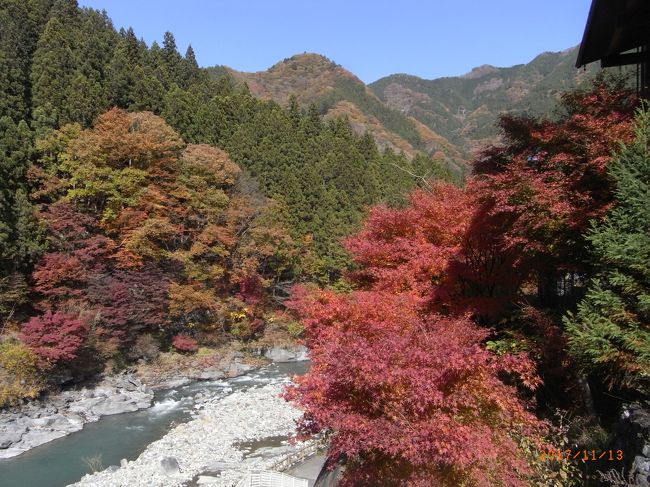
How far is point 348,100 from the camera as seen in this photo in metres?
95.7

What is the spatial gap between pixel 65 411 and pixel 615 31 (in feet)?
63.1

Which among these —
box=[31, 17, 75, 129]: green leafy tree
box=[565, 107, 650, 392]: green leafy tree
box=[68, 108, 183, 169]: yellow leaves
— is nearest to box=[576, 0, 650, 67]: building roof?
box=[565, 107, 650, 392]: green leafy tree

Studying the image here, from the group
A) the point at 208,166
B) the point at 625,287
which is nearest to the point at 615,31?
the point at 625,287

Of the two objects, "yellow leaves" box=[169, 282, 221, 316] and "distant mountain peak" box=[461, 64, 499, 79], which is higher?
"distant mountain peak" box=[461, 64, 499, 79]

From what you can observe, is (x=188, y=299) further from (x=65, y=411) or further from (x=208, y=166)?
(x=65, y=411)

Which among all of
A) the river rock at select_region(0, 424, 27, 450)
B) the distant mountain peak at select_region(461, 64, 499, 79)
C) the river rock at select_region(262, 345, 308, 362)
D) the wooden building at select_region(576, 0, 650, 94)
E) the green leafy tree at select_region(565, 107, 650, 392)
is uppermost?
the distant mountain peak at select_region(461, 64, 499, 79)

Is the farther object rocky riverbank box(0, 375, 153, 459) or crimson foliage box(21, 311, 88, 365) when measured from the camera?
crimson foliage box(21, 311, 88, 365)

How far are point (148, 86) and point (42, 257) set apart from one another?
15363 millimetres

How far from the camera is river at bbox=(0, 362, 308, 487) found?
13.1 metres

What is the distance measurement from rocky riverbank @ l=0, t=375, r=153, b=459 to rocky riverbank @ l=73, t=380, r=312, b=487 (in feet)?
10.2

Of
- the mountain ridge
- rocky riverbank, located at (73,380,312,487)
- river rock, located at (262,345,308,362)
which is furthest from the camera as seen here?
the mountain ridge

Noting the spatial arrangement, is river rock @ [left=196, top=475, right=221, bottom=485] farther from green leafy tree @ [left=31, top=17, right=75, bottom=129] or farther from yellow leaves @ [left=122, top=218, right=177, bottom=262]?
green leafy tree @ [left=31, top=17, right=75, bottom=129]

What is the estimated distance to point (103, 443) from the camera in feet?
49.9

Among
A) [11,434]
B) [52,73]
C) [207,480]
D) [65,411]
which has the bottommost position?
[207,480]
